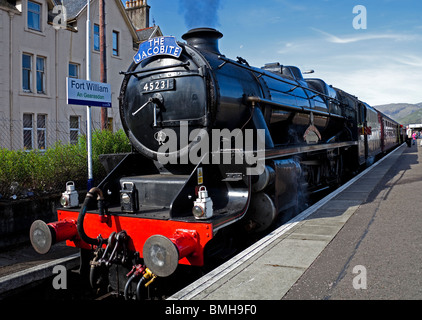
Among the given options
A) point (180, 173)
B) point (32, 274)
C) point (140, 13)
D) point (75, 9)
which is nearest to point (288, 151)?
point (180, 173)

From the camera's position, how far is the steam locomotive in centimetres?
353

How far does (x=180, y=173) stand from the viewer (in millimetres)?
4625

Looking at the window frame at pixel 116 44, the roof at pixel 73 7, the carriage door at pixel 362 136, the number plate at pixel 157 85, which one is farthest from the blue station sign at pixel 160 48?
the window frame at pixel 116 44

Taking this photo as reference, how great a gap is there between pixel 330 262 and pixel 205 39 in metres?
3.39

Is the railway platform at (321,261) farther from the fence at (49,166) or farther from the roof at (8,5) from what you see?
the roof at (8,5)

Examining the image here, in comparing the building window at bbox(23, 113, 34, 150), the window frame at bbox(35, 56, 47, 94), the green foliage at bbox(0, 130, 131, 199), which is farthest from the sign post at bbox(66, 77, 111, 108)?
the window frame at bbox(35, 56, 47, 94)

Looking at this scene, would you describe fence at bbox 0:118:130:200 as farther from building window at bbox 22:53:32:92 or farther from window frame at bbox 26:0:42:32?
window frame at bbox 26:0:42:32

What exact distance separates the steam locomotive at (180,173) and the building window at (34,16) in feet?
42.1

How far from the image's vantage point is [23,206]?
19.2 feet

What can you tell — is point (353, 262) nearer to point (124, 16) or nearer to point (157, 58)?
point (157, 58)

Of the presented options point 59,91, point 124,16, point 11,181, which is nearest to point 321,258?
point 11,181

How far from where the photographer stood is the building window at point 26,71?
578 inches

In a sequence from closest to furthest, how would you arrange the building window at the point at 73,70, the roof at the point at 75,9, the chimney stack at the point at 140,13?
the roof at the point at 75,9, the building window at the point at 73,70, the chimney stack at the point at 140,13

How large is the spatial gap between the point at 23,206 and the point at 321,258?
4.83 m
